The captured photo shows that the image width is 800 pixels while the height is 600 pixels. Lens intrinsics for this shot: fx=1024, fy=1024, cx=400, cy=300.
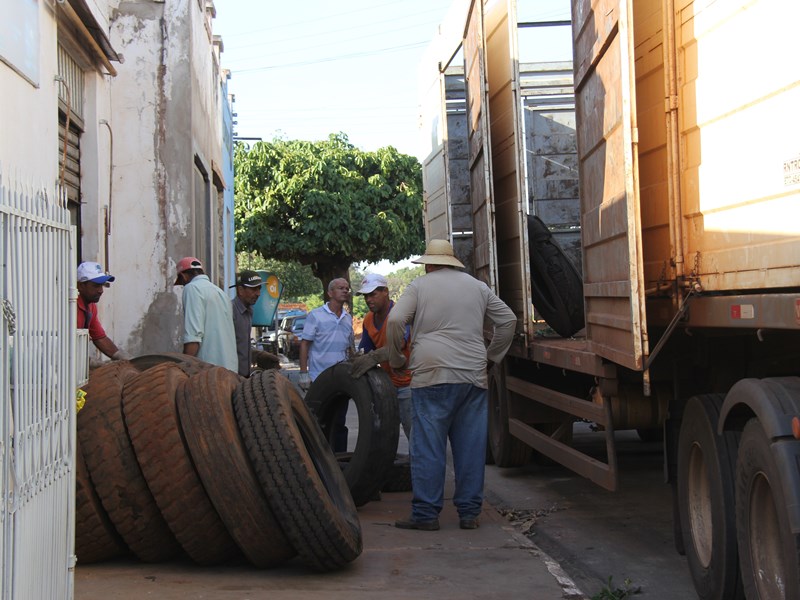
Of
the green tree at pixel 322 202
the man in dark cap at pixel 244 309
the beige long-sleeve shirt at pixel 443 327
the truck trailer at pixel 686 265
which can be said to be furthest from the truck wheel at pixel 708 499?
the green tree at pixel 322 202

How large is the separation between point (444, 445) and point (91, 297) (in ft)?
8.77

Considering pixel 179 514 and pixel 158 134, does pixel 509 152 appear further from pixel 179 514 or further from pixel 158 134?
pixel 179 514

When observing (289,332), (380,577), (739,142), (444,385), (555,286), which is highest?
(739,142)

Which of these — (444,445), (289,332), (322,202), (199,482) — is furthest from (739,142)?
(289,332)

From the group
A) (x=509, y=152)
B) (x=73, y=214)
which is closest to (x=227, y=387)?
(x=509, y=152)

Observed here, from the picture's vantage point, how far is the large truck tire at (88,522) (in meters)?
5.23

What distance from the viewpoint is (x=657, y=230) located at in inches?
216

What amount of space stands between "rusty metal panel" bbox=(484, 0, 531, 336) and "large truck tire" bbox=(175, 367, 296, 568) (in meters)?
3.24

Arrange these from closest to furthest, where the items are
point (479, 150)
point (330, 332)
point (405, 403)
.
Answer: point (405, 403) → point (330, 332) → point (479, 150)

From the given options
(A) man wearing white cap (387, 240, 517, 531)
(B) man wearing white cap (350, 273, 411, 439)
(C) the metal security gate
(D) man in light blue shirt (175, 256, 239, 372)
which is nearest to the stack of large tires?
(C) the metal security gate

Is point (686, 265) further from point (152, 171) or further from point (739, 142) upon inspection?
point (152, 171)

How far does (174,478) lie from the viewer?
205 inches

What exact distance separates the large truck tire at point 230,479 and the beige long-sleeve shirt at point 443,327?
1.77 metres

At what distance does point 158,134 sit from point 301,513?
6.02m
